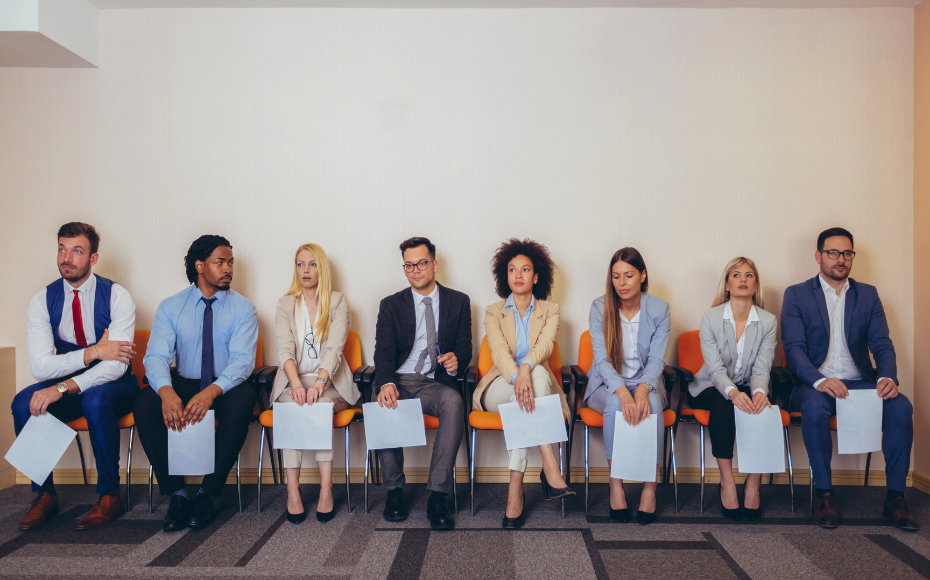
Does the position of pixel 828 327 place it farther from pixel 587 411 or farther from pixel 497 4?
pixel 497 4

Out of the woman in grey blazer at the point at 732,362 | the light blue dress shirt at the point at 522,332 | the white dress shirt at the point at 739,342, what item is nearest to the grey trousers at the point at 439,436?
the light blue dress shirt at the point at 522,332

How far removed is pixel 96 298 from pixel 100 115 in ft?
4.61

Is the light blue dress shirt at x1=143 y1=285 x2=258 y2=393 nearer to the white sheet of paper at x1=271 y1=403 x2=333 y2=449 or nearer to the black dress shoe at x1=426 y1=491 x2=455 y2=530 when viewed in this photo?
the white sheet of paper at x1=271 y1=403 x2=333 y2=449

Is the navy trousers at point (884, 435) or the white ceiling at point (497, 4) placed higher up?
the white ceiling at point (497, 4)

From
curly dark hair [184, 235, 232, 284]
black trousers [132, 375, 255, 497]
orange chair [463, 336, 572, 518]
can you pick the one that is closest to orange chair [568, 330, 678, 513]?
orange chair [463, 336, 572, 518]

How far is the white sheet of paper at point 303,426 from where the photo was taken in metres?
2.84

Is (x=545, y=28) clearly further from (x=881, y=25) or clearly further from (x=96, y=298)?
(x=96, y=298)

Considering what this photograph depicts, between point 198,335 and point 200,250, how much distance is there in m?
0.53

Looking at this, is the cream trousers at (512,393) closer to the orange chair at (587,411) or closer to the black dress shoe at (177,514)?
the orange chair at (587,411)

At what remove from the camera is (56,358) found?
304 centimetres

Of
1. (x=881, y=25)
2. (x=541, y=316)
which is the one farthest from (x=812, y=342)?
(x=881, y=25)

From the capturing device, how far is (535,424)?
9.09ft

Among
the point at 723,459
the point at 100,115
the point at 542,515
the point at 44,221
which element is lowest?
the point at 542,515

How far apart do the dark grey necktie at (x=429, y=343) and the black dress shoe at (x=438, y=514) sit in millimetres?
739
